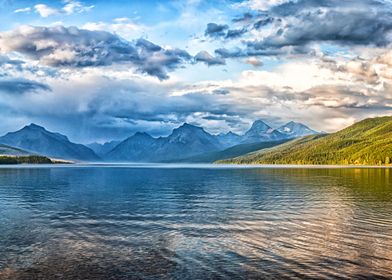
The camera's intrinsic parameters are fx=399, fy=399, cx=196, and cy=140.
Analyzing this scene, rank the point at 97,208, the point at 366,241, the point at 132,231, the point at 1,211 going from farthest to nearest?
1. the point at 97,208
2. the point at 1,211
3. the point at 132,231
4. the point at 366,241

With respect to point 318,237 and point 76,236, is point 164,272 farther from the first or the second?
point 318,237

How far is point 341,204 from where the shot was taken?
230 feet

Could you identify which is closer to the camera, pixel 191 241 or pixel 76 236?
pixel 191 241

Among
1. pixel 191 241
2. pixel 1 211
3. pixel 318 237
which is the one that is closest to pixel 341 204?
pixel 318 237

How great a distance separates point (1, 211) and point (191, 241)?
122 ft

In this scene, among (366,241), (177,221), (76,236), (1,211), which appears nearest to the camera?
(366,241)

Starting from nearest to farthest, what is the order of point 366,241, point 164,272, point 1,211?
point 164,272
point 366,241
point 1,211

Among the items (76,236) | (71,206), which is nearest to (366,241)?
(76,236)

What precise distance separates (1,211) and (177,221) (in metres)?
29.4

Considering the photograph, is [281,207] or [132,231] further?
[281,207]

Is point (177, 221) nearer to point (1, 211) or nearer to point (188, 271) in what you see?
point (188, 271)

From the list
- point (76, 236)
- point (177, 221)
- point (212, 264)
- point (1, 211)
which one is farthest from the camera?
point (1, 211)

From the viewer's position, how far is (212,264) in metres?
32.3

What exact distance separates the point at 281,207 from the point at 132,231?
2987 cm
